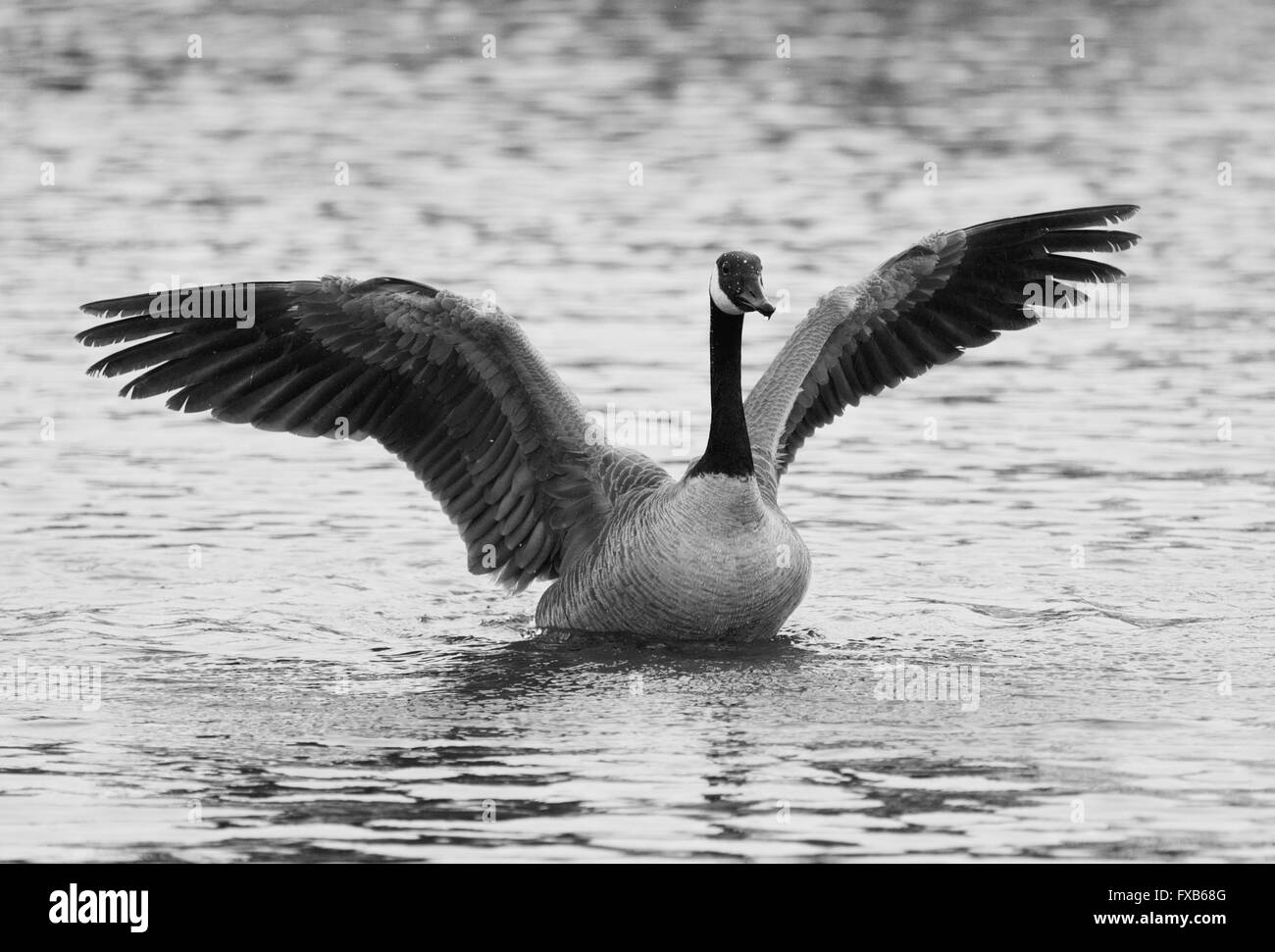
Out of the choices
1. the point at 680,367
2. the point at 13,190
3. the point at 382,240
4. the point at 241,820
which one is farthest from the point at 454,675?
the point at 13,190

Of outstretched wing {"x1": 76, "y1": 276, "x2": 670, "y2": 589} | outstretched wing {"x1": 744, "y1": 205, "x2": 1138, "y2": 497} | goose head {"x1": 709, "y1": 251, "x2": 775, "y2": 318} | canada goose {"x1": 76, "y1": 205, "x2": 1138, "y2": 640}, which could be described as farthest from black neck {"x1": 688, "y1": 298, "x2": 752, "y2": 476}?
outstretched wing {"x1": 744, "y1": 205, "x2": 1138, "y2": 497}

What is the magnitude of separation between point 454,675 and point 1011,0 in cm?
3197

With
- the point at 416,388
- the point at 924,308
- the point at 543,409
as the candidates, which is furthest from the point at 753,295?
the point at 924,308

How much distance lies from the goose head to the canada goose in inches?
0.4

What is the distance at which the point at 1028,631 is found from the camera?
11766 millimetres

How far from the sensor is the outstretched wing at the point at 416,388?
11.3 meters

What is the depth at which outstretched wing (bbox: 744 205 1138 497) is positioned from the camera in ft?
41.8

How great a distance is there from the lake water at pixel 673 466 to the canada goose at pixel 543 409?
1.39 ft

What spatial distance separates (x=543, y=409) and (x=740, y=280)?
1.34 metres

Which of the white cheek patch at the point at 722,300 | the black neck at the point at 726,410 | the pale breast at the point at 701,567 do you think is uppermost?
→ the white cheek patch at the point at 722,300

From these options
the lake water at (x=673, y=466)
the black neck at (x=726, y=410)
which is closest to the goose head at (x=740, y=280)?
the black neck at (x=726, y=410)

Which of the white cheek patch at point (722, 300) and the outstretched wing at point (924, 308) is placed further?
the outstretched wing at point (924, 308)

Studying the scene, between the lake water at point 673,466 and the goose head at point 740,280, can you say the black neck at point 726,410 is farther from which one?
the lake water at point 673,466

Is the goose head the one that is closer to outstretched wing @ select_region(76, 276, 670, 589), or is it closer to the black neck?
the black neck
